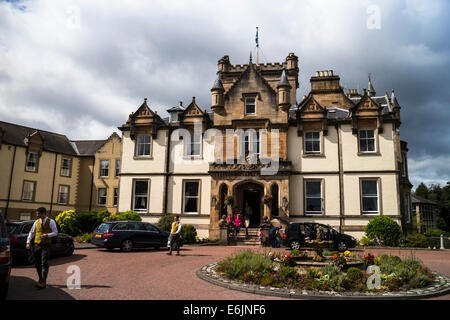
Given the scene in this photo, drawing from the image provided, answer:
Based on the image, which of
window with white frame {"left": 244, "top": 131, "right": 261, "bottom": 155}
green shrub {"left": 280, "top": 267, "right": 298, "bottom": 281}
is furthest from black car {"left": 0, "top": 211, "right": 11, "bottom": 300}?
window with white frame {"left": 244, "top": 131, "right": 261, "bottom": 155}

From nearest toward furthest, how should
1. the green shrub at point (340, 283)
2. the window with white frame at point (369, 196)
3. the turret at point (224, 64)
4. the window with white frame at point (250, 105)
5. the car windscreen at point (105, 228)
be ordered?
1. the green shrub at point (340, 283)
2. the car windscreen at point (105, 228)
3. the window with white frame at point (369, 196)
4. the window with white frame at point (250, 105)
5. the turret at point (224, 64)

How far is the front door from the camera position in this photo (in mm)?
27375

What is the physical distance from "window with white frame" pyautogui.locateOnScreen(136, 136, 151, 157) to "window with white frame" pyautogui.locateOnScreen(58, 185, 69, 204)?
15819mm

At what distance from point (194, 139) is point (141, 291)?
20663mm

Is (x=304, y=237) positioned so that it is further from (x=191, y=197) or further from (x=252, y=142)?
(x=191, y=197)

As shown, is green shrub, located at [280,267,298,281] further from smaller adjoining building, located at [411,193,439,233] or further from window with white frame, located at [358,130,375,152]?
smaller adjoining building, located at [411,193,439,233]

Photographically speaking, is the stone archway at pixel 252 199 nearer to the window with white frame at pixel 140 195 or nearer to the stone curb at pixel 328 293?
the window with white frame at pixel 140 195

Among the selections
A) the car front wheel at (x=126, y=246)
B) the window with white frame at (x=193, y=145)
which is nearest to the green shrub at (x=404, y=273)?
the car front wheel at (x=126, y=246)

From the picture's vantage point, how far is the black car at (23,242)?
12.5 m

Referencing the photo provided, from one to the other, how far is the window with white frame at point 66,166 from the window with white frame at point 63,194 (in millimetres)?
1519

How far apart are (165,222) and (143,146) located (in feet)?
25.0

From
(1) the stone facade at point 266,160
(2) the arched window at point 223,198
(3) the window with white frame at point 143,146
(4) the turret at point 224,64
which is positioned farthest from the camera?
(4) the turret at point 224,64
